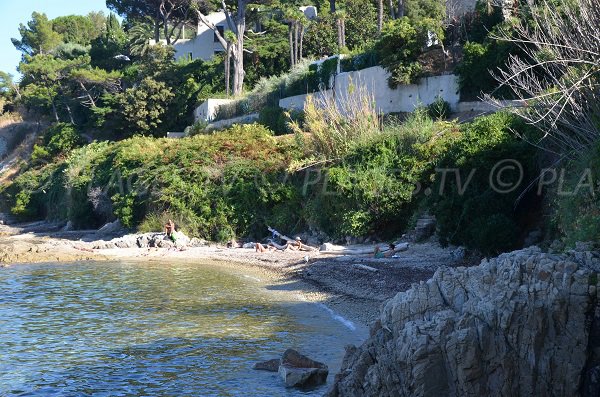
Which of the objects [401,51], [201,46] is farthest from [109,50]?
[401,51]

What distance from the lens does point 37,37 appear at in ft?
240

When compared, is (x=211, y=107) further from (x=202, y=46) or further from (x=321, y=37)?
(x=202, y=46)

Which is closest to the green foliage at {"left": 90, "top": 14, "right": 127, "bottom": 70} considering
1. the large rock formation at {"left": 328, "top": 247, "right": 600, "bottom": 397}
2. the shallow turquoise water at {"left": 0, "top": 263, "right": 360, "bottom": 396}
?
the shallow turquoise water at {"left": 0, "top": 263, "right": 360, "bottom": 396}

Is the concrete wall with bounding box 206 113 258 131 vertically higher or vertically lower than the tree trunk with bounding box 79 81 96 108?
lower

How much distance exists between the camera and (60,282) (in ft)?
69.7

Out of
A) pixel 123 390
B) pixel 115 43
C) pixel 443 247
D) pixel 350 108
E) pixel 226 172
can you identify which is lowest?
pixel 123 390

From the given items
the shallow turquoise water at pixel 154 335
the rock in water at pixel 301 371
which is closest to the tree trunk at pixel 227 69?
the shallow turquoise water at pixel 154 335

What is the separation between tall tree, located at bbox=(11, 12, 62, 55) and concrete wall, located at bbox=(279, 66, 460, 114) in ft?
154

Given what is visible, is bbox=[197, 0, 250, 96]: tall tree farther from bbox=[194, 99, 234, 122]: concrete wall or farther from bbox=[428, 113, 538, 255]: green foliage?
bbox=[428, 113, 538, 255]: green foliage

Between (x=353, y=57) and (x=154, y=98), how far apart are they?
16635 mm

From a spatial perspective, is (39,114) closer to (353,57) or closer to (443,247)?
(353,57)

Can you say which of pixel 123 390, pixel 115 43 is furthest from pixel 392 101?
pixel 115 43

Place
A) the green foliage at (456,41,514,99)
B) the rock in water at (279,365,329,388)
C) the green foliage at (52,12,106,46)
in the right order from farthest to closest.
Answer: the green foliage at (52,12,106,46) → the green foliage at (456,41,514,99) → the rock in water at (279,365,329,388)

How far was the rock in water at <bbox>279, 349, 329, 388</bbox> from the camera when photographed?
11.2 meters
